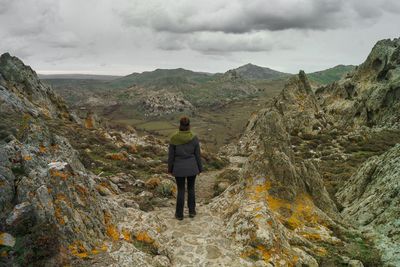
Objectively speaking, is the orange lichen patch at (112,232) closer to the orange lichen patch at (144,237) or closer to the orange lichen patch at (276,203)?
the orange lichen patch at (144,237)

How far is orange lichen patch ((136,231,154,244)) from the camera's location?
35.8ft

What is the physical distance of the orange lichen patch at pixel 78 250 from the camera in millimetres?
8648

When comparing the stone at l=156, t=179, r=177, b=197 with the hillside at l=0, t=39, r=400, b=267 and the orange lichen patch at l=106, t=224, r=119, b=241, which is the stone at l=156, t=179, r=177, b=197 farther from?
the orange lichen patch at l=106, t=224, r=119, b=241

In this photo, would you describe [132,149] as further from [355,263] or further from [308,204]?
[355,263]

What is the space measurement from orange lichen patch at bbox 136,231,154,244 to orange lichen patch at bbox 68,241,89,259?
2.29 m

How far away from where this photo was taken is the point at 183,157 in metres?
13.3

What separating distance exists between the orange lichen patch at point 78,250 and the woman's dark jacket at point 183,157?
5.08 metres

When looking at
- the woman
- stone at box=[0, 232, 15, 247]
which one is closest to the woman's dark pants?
the woman

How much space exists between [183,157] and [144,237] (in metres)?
3.69

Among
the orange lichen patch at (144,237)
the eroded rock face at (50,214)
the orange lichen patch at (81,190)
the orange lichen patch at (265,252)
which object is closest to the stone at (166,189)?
the eroded rock face at (50,214)

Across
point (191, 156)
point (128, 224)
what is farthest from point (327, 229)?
point (128, 224)

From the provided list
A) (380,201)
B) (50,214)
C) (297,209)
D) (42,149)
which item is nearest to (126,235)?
(50,214)

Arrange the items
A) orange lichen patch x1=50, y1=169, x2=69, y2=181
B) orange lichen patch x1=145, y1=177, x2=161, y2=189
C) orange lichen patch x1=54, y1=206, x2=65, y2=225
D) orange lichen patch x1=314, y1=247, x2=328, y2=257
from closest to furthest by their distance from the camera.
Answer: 1. orange lichen patch x1=54, y1=206, x2=65, y2=225
2. orange lichen patch x1=50, y1=169, x2=69, y2=181
3. orange lichen patch x1=314, y1=247, x2=328, y2=257
4. orange lichen patch x1=145, y1=177, x2=161, y2=189

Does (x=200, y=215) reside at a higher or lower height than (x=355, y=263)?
lower
